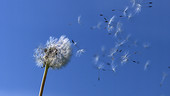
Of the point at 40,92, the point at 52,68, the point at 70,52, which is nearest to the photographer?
the point at 40,92

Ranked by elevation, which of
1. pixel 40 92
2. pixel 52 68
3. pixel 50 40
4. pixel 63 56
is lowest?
pixel 40 92

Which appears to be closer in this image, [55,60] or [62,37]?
[55,60]

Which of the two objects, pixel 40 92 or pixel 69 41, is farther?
pixel 69 41

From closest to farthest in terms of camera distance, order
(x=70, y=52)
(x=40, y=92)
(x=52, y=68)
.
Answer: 1. (x=40, y=92)
2. (x=52, y=68)
3. (x=70, y=52)

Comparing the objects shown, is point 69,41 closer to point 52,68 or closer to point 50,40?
point 50,40

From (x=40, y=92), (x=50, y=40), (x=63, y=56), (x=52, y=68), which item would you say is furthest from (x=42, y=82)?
(x=50, y=40)

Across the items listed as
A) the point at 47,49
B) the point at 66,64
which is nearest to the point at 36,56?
the point at 47,49

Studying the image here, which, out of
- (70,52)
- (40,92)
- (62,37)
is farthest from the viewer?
(62,37)

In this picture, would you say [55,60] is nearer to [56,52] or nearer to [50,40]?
[56,52]

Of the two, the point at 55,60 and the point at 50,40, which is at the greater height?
the point at 50,40
